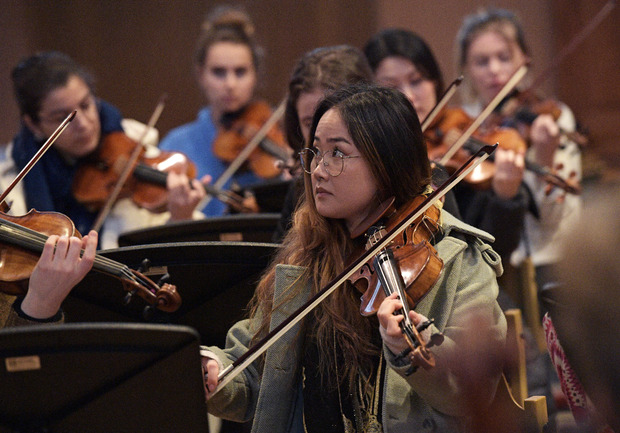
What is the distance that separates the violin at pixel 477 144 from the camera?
93.6 inches

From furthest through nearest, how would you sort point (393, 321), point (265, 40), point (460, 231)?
point (265, 40) < point (460, 231) < point (393, 321)

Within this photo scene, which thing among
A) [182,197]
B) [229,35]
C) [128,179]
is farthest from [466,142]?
[229,35]

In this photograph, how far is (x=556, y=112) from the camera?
2756 mm

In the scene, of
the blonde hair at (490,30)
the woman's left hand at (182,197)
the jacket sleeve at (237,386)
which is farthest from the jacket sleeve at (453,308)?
the blonde hair at (490,30)

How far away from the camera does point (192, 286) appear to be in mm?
1579

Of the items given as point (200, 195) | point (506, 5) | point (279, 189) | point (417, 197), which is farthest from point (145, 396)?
point (506, 5)

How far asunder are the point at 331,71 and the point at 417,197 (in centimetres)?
61

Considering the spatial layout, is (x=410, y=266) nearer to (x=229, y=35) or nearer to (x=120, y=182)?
(x=120, y=182)

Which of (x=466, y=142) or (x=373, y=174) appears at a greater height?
(x=373, y=174)

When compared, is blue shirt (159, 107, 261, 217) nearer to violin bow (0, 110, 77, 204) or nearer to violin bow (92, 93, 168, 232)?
violin bow (92, 93, 168, 232)

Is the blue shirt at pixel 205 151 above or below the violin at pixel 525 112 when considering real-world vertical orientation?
below

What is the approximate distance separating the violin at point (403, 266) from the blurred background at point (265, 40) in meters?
2.83

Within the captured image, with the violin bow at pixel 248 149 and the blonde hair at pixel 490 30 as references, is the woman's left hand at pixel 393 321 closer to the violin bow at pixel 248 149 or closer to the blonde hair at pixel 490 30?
the violin bow at pixel 248 149

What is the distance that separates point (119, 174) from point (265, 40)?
185 centimetres
